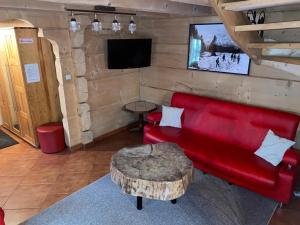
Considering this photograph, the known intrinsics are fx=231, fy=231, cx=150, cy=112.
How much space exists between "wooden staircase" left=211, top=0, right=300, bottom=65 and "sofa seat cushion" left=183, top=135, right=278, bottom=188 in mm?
1170

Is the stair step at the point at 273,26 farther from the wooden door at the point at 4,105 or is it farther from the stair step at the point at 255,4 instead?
the wooden door at the point at 4,105

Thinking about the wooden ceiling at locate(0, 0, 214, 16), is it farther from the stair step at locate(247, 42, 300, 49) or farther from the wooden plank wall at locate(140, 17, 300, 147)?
the wooden plank wall at locate(140, 17, 300, 147)

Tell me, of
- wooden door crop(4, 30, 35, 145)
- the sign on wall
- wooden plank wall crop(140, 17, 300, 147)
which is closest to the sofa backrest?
wooden plank wall crop(140, 17, 300, 147)

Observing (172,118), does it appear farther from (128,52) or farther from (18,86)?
(18,86)

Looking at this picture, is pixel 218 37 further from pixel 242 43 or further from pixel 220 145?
pixel 220 145

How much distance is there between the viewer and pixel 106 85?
4.08 m

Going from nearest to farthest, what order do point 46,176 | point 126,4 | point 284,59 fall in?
point 126,4 → point 284,59 → point 46,176

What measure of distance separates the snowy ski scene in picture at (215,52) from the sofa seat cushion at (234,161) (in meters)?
1.14

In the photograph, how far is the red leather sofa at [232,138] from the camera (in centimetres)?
246

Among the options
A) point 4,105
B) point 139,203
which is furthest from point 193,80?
point 4,105

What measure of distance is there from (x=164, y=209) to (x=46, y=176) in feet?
5.50

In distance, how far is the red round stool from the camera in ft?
11.7

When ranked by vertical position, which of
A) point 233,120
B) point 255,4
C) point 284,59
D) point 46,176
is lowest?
point 46,176

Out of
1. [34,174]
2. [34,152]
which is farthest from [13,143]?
[34,174]
